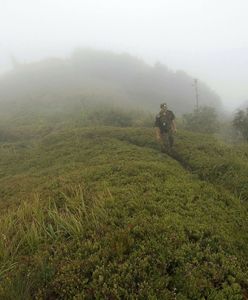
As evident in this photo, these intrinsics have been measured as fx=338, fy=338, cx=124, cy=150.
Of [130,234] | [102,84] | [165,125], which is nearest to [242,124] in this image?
[165,125]

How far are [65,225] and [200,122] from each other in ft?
79.3

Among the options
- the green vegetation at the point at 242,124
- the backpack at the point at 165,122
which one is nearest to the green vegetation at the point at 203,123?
the green vegetation at the point at 242,124

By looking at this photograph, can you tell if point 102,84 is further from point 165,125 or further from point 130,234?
point 130,234

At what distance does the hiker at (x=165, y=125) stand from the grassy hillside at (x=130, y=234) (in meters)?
3.07

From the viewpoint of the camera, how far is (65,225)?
27.1ft

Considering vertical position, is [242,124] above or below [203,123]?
above

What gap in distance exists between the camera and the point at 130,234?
280 inches

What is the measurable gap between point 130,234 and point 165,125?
10.7 metres

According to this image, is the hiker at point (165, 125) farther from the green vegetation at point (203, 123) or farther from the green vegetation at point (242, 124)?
the green vegetation at point (203, 123)

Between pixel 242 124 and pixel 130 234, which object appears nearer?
pixel 130 234

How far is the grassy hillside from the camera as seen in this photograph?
5785mm

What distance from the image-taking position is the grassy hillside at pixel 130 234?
19.0ft

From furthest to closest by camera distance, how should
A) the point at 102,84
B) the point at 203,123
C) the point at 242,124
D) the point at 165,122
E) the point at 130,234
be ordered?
the point at 102,84
the point at 203,123
the point at 242,124
the point at 165,122
the point at 130,234

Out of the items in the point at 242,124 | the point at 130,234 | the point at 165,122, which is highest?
the point at 165,122
